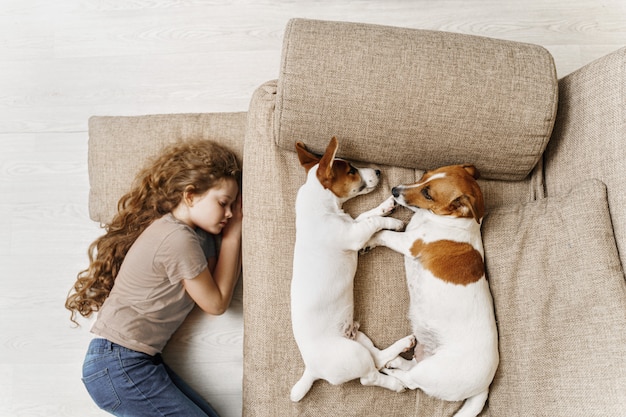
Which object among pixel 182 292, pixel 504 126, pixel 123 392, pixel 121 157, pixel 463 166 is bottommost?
pixel 123 392

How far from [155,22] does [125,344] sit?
159cm

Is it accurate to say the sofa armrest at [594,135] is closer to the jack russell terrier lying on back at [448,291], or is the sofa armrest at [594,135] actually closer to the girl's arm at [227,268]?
the jack russell terrier lying on back at [448,291]

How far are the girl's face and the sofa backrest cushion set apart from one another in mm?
444

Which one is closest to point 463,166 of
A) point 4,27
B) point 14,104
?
point 14,104

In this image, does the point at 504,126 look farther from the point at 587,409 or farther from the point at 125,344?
the point at 125,344

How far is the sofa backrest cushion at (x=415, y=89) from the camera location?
1.55 metres

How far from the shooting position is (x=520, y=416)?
61.2 inches

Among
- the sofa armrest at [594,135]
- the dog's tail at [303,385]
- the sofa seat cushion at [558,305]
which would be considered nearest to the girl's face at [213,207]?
the dog's tail at [303,385]

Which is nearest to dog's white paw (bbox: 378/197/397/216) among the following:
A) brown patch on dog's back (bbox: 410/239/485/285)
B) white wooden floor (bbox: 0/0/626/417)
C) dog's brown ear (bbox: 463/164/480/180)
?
brown patch on dog's back (bbox: 410/239/485/285)

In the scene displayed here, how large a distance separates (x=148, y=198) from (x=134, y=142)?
30 cm

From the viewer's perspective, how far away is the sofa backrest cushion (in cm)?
155

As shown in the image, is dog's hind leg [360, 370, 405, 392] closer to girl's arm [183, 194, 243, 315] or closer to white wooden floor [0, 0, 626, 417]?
girl's arm [183, 194, 243, 315]

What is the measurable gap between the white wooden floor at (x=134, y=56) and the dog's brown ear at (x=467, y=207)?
1.21 metres

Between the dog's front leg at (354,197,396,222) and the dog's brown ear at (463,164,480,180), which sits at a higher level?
the dog's brown ear at (463,164,480,180)
